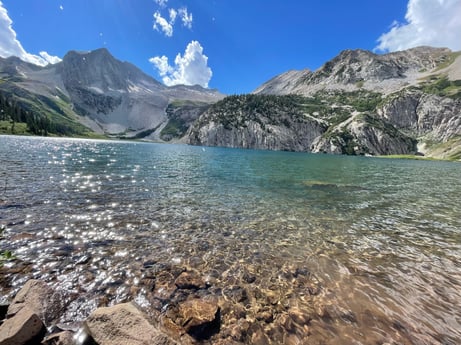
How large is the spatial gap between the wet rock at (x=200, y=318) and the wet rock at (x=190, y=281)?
1.22m

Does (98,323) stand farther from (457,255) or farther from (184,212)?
(457,255)

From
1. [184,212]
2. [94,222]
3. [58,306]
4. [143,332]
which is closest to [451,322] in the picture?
[143,332]

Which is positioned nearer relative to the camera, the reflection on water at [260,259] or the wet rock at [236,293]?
the reflection on water at [260,259]

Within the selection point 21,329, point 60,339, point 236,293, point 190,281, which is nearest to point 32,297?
point 21,329

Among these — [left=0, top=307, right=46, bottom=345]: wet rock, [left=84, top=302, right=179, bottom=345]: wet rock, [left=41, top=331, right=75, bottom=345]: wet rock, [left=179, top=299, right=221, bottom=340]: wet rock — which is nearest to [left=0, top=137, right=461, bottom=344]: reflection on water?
[left=179, top=299, right=221, bottom=340]: wet rock

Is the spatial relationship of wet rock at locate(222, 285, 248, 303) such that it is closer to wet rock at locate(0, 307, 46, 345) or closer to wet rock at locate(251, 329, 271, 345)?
wet rock at locate(251, 329, 271, 345)

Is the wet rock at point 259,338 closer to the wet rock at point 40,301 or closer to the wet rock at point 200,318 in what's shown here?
the wet rock at point 200,318

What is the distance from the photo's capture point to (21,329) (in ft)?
19.0

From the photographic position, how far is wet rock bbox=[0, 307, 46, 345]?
5.55 m

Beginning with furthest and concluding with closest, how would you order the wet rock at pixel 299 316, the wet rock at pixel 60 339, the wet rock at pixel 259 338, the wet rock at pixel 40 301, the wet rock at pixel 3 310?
1. the wet rock at pixel 299 316
2. the wet rock at pixel 259 338
3. the wet rock at pixel 40 301
4. the wet rock at pixel 3 310
5. the wet rock at pixel 60 339

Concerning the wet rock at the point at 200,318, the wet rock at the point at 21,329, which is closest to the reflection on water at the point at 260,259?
the wet rock at the point at 200,318

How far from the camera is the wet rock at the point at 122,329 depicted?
5812 mm

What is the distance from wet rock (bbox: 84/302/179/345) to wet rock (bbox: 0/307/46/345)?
1170 mm

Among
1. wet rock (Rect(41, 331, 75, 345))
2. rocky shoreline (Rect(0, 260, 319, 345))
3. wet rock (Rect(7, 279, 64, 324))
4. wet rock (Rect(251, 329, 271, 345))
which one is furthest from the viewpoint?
wet rock (Rect(251, 329, 271, 345))
